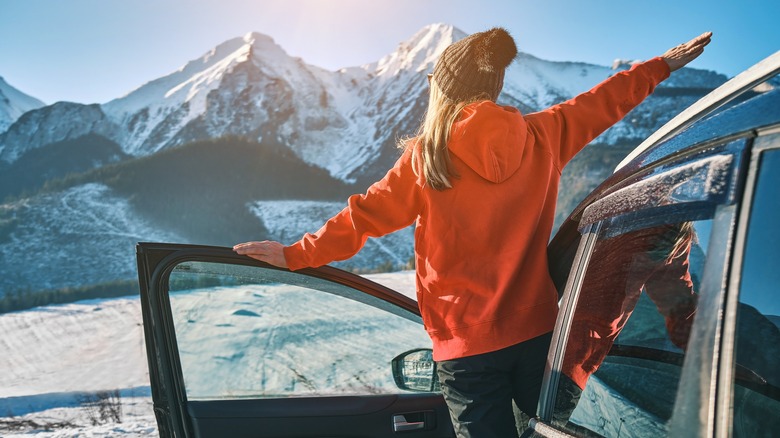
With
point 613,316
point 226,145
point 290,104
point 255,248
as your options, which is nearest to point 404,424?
point 255,248

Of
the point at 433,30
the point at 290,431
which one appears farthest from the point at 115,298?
the point at 433,30

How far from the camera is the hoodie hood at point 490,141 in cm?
129

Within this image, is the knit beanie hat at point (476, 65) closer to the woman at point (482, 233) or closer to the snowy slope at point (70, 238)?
the woman at point (482, 233)

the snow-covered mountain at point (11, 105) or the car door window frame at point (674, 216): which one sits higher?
the snow-covered mountain at point (11, 105)

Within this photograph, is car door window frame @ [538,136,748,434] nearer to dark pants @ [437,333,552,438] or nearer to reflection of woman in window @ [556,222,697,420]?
reflection of woman in window @ [556,222,697,420]

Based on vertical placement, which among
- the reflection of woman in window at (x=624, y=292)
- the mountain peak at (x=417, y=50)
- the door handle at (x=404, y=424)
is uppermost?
the mountain peak at (x=417, y=50)

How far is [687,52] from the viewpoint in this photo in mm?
1688

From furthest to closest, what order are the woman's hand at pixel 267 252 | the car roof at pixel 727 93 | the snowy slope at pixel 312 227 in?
the snowy slope at pixel 312 227
the woman's hand at pixel 267 252
the car roof at pixel 727 93

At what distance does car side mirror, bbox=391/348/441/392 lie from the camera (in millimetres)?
1905

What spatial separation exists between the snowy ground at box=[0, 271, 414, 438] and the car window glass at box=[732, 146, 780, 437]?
2.91m

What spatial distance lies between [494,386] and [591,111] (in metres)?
0.82

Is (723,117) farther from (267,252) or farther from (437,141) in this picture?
(267,252)

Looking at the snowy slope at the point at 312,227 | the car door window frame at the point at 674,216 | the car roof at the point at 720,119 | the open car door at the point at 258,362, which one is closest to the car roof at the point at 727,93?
the car roof at the point at 720,119

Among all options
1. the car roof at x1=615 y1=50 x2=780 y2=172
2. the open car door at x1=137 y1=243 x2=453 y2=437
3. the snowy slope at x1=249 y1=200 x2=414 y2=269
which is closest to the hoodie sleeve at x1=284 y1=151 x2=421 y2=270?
the open car door at x1=137 y1=243 x2=453 y2=437
